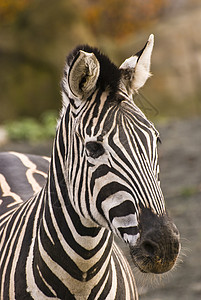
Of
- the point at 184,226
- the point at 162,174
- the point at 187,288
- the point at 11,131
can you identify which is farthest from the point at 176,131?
the point at 187,288

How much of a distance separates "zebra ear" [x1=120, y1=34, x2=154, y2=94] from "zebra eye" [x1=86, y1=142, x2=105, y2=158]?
0.42 metres

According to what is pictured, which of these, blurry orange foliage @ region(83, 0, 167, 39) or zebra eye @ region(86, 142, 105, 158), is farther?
blurry orange foliage @ region(83, 0, 167, 39)

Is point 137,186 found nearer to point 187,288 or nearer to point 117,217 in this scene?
point 117,217

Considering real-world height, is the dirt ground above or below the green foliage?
below

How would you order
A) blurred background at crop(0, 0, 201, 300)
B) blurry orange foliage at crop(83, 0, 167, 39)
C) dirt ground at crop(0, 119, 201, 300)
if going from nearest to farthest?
dirt ground at crop(0, 119, 201, 300) → blurred background at crop(0, 0, 201, 300) → blurry orange foliage at crop(83, 0, 167, 39)

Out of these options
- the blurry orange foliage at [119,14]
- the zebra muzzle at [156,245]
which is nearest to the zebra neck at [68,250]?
the zebra muzzle at [156,245]

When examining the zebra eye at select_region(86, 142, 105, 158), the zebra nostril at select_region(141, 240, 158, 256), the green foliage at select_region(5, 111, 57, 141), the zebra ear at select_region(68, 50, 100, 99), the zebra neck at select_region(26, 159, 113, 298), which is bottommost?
the zebra nostril at select_region(141, 240, 158, 256)

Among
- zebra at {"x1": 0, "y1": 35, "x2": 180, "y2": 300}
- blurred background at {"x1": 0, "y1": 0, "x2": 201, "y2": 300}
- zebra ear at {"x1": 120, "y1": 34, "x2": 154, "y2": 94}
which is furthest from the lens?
blurred background at {"x1": 0, "y1": 0, "x2": 201, "y2": 300}

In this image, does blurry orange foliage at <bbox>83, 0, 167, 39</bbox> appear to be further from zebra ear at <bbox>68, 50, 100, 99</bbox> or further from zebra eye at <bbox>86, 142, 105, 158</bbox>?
zebra eye at <bbox>86, 142, 105, 158</bbox>

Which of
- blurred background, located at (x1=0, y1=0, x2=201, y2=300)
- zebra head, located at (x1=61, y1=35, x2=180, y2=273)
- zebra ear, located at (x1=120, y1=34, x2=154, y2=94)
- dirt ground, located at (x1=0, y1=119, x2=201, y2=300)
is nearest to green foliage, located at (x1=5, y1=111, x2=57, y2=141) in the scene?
blurred background, located at (x1=0, y1=0, x2=201, y2=300)

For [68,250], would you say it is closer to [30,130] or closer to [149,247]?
[149,247]

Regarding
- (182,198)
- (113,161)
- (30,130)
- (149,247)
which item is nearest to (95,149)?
(113,161)

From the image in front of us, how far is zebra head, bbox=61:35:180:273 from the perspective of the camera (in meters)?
2.57

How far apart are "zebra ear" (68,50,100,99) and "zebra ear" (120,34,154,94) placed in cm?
22
